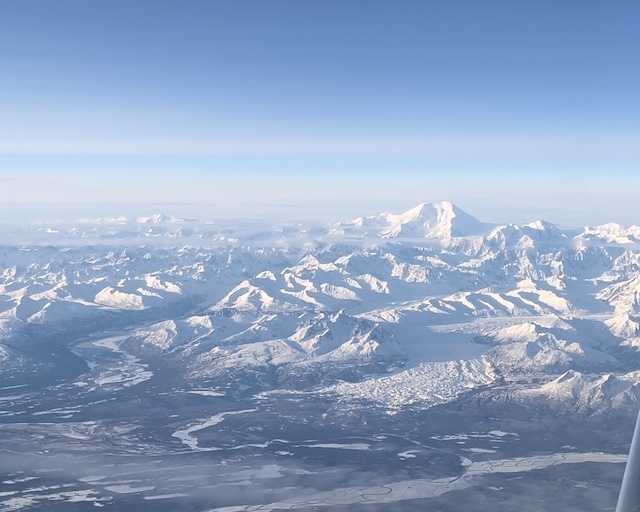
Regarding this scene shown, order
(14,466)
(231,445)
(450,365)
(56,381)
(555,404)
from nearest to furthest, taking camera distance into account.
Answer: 1. (14,466)
2. (231,445)
3. (555,404)
4. (56,381)
5. (450,365)

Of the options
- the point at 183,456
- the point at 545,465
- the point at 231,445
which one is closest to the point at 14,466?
the point at 183,456

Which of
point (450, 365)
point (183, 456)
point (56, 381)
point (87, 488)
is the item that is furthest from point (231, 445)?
point (450, 365)

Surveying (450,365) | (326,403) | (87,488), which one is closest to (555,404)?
(450,365)

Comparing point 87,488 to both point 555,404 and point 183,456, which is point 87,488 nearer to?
point 183,456

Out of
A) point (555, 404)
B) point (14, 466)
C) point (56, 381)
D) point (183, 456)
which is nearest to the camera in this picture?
point (14, 466)

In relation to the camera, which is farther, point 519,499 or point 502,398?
point 502,398

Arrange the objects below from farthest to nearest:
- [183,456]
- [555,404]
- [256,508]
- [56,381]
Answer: [56,381] → [555,404] → [183,456] → [256,508]

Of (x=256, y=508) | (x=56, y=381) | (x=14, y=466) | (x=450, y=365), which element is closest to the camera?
(x=256, y=508)

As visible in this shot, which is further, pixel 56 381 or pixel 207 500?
pixel 56 381

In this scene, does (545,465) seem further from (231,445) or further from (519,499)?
(231,445)
